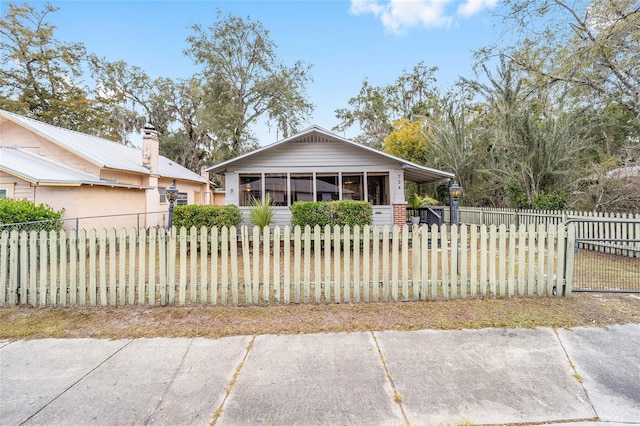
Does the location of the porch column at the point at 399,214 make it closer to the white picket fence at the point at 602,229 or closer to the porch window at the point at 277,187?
the white picket fence at the point at 602,229

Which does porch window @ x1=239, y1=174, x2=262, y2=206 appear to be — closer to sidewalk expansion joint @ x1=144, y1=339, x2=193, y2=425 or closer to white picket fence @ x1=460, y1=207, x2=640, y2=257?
white picket fence @ x1=460, y1=207, x2=640, y2=257

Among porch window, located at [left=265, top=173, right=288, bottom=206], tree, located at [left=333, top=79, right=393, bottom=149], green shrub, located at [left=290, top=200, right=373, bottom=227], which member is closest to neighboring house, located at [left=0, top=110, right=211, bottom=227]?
porch window, located at [left=265, top=173, right=288, bottom=206]

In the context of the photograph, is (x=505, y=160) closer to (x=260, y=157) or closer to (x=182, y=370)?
(x=260, y=157)

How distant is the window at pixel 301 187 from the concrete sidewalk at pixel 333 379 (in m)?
8.17

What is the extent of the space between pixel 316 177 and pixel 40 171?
9563mm

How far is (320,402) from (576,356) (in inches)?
102

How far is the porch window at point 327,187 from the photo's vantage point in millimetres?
11351

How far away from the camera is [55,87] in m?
23.4

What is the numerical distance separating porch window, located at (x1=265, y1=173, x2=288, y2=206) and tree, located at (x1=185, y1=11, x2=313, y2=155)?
14.8m

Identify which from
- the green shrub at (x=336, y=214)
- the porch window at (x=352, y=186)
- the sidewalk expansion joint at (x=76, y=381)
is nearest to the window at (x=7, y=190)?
the green shrub at (x=336, y=214)

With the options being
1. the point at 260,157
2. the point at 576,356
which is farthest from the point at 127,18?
the point at 576,356

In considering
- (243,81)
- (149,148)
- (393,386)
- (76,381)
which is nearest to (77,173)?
(149,148)

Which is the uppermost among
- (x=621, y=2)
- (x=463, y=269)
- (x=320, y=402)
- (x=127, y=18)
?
(x=127, y=18)

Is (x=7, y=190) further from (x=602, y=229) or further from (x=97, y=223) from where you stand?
(x=602, y=229)
